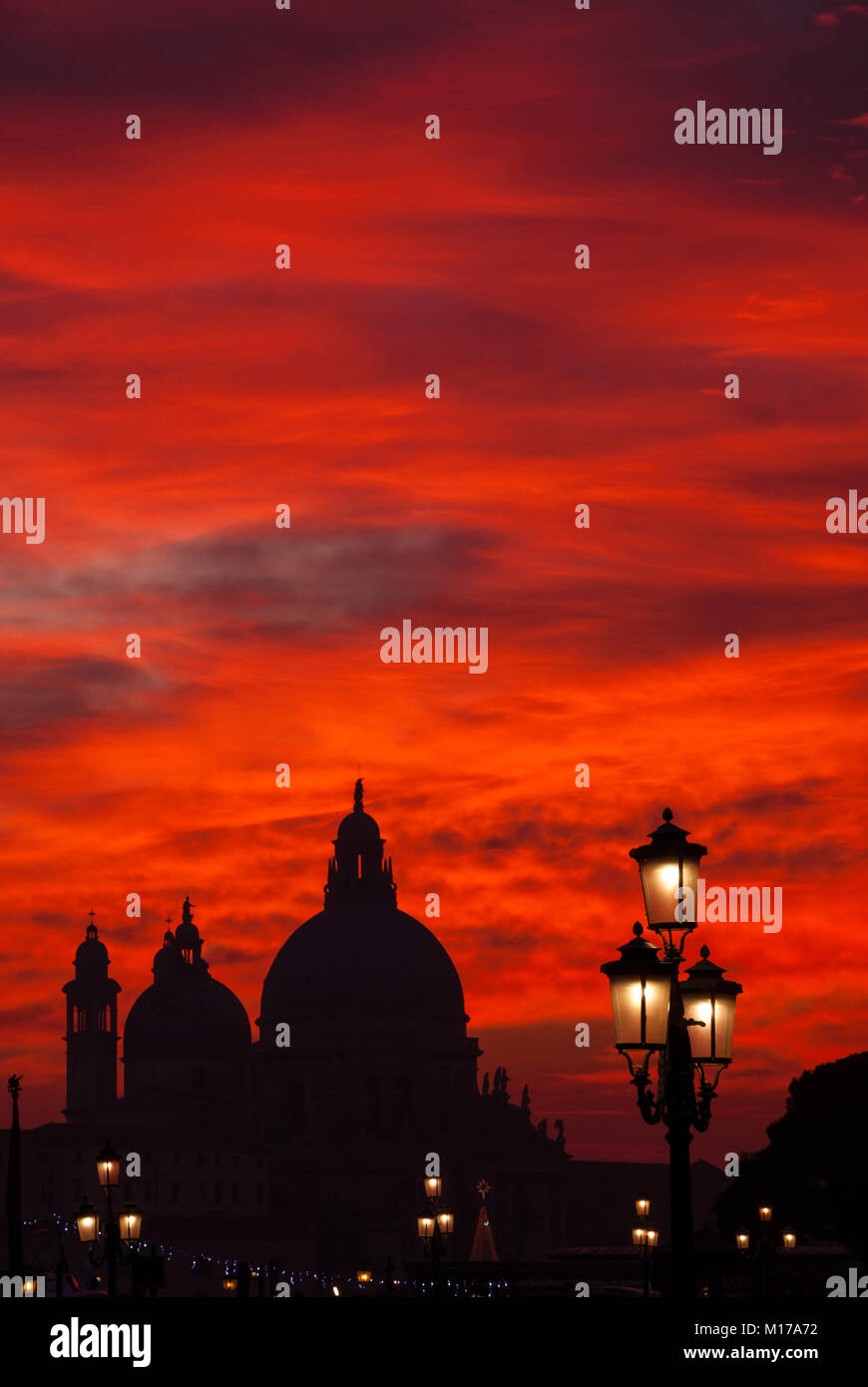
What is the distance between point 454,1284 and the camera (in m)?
97.2

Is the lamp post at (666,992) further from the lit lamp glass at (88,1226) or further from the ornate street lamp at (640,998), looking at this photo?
the lit lamp glass at (88,1226)

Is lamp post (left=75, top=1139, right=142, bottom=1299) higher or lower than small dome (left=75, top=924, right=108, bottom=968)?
lower

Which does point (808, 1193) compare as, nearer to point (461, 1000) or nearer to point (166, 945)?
point (166, 945)

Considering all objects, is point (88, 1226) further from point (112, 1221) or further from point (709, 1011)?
point (709, 1011)

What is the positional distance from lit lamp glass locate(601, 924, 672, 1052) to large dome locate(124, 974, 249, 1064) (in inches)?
5713

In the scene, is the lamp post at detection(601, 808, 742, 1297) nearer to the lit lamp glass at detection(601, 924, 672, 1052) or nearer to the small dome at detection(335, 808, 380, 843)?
the lit lamp glass at detection(601, 924, 672, 1052)

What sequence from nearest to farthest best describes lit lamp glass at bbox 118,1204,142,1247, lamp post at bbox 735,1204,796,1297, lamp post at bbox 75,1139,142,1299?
1. lamp post at bbox 75,1139,142,1299
2. lit lamp glass at bbox 118,1204,142,1247
3. lamp post at bbox 735,1204,796,1297

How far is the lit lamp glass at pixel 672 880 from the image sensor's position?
1766 centimetres

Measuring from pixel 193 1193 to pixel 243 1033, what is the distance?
61.1ft

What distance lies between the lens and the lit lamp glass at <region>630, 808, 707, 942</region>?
17656mm

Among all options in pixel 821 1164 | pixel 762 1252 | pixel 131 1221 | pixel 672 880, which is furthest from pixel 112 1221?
pixel 821 1164

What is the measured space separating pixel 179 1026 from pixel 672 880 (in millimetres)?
145932

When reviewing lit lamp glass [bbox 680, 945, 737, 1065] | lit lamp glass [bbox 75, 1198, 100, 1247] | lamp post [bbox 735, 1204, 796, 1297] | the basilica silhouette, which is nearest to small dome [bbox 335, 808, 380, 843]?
the basilica silhouette
